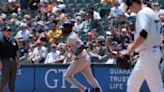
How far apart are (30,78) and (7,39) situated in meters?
3.09

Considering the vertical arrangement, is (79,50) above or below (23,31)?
below

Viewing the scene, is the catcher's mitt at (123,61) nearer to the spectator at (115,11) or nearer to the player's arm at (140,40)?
the player's arm at (140,40)

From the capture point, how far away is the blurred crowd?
1744 cm

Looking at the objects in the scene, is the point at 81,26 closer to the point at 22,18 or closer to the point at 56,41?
the point at 56,41

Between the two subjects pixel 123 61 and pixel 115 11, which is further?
pixel 115 11

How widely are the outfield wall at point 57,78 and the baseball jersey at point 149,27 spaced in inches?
278

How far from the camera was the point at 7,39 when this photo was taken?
14172mm

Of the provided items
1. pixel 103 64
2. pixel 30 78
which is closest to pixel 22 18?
pixel 30 78

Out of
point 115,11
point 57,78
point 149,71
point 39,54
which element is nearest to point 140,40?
point 149,71

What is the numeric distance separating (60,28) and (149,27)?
11912 mm

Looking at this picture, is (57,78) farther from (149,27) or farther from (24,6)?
(149,27)

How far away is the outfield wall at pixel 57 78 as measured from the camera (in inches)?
627

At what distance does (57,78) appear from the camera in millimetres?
16656

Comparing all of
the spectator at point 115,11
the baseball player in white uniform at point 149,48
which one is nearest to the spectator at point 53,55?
the spectator at point 115,11
